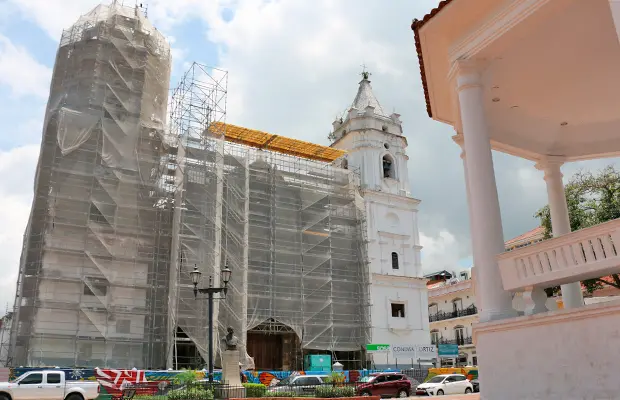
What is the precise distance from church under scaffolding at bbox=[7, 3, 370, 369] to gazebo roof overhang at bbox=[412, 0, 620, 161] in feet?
68.4

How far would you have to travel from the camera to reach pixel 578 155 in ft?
40.4

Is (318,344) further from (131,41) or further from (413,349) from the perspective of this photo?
(131,41)

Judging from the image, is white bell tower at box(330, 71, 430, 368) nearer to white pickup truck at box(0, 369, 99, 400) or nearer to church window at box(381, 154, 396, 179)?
church window at box(381, 154, 396, 179)

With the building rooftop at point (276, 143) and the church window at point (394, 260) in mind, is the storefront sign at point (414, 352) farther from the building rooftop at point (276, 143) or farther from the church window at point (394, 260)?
the building rooftop at point (276, 143)

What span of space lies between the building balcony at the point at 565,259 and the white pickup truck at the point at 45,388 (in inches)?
638

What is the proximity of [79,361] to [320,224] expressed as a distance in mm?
17255

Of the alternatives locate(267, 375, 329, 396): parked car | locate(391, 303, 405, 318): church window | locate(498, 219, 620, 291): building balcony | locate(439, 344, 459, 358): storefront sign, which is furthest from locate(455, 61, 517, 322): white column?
locate(439, 344, 459, 358): storefront sign

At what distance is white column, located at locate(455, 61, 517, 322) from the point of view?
7.86m

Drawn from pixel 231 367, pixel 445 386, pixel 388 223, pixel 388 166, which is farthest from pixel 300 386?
pixel 388 166

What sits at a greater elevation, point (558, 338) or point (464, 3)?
point (464, 3)

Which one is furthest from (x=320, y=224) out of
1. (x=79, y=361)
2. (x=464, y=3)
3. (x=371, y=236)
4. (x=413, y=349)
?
(x=464, y=3)

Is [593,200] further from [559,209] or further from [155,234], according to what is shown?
[155,234]

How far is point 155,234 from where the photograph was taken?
30.0 meters

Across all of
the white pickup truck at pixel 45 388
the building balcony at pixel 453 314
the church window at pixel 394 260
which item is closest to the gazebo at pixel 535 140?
the white pickup truck at pixel 45 388
